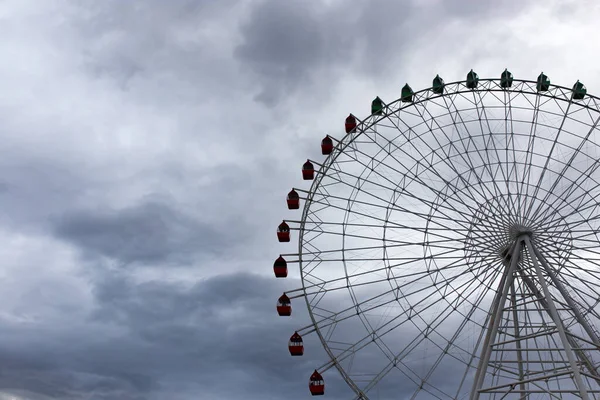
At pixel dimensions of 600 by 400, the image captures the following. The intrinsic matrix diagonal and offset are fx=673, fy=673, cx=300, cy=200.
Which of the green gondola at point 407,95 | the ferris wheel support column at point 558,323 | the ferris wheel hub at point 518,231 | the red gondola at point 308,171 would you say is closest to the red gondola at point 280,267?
the red gondola at point 308,171

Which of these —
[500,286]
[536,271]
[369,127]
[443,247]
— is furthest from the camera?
[369,127]

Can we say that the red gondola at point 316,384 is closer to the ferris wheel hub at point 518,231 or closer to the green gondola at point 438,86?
the ferris wheel hub at point 518,231

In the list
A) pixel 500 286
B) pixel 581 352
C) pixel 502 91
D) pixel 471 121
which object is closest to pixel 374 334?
pixel 500 286

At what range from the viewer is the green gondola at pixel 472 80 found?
43.8m

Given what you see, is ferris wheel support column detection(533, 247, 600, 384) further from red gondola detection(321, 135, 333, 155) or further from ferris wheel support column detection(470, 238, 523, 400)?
red gondola detection(321, 135, 333, 155)

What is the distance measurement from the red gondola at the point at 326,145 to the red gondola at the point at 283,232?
6.25m

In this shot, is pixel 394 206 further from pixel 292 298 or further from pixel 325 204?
pixel 292 298

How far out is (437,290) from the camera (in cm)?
4059

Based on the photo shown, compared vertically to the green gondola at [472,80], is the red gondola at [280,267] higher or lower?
lower

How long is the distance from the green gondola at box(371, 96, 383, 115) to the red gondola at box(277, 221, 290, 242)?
376 inches

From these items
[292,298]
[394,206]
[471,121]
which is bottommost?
[292,298]

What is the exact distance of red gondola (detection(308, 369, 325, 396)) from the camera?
41.5 m

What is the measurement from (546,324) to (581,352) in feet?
7.98

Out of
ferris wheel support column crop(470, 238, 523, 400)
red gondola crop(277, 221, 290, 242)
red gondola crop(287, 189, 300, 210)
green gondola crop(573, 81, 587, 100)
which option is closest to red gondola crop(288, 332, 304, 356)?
red gondola crop(277, 221, 290, 242)
